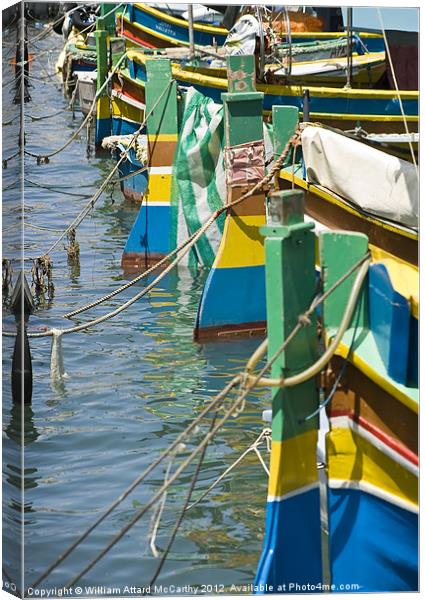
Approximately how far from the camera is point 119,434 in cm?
664

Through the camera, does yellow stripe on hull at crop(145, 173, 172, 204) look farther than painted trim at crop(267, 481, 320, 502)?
Yes

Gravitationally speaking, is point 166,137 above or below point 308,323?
above

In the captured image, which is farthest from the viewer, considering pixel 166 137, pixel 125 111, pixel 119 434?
pixel 125 111

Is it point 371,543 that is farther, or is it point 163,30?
point 163,30

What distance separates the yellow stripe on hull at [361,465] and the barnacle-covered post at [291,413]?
0.24 feet

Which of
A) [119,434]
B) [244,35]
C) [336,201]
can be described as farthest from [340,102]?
[119,434]

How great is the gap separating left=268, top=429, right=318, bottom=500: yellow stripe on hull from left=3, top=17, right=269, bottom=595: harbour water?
490mm

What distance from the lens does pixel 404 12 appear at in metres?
5.03

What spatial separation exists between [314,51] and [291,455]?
10.8 metres

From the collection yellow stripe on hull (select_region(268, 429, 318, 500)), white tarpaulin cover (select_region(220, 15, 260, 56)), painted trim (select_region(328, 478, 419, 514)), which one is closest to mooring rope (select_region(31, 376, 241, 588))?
yellow stripe on hull (select_region(268, 429, 318, 500))

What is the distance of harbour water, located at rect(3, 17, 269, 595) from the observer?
15.6 feet

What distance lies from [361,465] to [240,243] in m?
3.62

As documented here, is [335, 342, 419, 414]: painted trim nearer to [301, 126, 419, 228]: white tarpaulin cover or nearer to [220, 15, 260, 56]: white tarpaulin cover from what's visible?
[301, 126, 419, 228]: white tarpaulin cover

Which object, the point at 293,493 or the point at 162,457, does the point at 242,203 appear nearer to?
the point at 293,493
